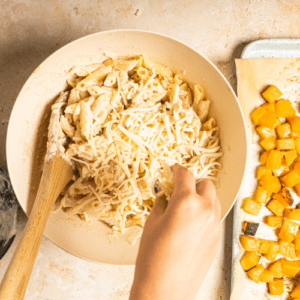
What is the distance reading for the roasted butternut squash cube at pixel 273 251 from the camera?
1173 millimetres

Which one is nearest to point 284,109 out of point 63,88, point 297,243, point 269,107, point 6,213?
point 269,107

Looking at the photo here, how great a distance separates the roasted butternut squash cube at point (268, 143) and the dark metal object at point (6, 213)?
106 cm

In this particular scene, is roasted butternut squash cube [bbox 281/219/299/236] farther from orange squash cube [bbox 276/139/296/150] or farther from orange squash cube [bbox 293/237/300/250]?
orange squash cube [bbox 276/139/296/150]

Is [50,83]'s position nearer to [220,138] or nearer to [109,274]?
[220,138]

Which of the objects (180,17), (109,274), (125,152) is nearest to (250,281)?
(109,274)

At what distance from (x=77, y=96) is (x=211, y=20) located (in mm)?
681

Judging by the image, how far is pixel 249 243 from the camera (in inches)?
45.7

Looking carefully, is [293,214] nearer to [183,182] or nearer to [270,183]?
[270,183]

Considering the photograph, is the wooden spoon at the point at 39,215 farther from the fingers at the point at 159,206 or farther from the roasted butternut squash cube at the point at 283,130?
the roasted butternut squash cube at the point at 283,130

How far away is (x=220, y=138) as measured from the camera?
102cm

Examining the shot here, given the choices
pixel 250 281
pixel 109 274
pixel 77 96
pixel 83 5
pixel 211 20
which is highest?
pixel 83 5

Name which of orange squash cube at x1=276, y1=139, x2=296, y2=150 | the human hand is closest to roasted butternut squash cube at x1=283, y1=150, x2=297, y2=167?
orange squash cube at x1=276, y1=139, x2=296, y2=150

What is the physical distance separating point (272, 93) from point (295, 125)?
173 millimetres

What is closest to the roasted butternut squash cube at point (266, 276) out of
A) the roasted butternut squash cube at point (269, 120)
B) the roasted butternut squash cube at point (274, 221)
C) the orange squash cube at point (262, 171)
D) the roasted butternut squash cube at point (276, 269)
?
the roasted butternut squash cube at point (276, 269)
